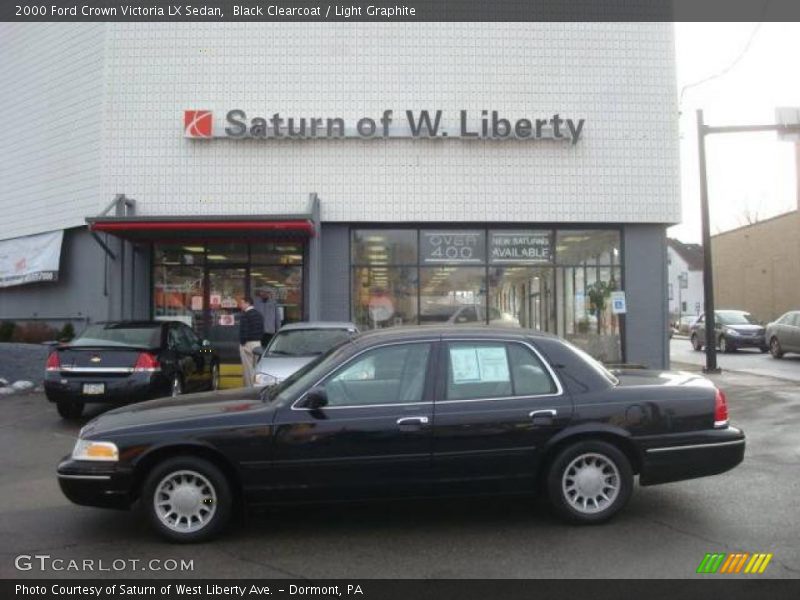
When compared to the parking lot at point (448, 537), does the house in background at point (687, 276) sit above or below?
above

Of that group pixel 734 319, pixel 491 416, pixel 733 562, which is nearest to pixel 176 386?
pixel 491 416

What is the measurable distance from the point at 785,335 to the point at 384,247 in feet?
45.0

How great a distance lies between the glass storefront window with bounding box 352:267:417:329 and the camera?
608 inches

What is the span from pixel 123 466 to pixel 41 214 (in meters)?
13.6

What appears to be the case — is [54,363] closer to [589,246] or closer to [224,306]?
[224,306]

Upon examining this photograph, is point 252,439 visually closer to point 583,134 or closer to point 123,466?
point 123,466

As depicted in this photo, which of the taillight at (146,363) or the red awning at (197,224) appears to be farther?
the red awning at (197,224)

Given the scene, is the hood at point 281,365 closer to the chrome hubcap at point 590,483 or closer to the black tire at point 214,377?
the black tire at point 214,377

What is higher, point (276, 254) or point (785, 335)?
point (276, 254)

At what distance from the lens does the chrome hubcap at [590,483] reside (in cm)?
544

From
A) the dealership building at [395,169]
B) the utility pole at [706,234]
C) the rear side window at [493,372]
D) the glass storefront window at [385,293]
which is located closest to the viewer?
the rear side window at [493,372]

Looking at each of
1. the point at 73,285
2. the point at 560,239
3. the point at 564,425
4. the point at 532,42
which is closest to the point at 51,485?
Result: the point at 564,425

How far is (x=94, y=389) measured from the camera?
32.7ft

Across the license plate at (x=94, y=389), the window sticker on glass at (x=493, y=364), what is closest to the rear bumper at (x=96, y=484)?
the window sticker on glass at (x=493, y=364)
